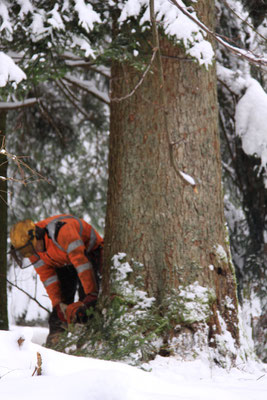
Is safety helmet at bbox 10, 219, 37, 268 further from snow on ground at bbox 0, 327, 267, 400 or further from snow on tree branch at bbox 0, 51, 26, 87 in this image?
snow on ground at bbox 0, 327, 267, 400

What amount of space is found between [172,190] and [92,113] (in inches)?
142

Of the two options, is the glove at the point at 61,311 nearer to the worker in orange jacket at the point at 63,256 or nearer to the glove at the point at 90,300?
the worker in orange jacket at the point at 63,256

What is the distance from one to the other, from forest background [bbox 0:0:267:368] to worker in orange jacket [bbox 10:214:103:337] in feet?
1.08

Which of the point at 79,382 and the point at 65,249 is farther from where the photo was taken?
the point at 65,249

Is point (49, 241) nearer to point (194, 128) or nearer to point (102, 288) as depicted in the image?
point (102, 288)

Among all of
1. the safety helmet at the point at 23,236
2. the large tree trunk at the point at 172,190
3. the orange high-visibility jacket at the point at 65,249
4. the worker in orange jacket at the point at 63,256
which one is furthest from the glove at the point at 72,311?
the large tree trunk at the point at 172,190

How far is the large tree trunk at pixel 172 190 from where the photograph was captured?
389 centimetres

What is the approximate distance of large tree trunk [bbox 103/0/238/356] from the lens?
389cm

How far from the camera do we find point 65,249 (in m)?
4.93

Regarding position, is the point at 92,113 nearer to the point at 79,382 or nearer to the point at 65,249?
the point at 65,249

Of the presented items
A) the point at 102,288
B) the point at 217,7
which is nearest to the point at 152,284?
the point at 102,288

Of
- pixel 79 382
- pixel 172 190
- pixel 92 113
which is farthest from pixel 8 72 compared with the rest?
pixel 92 113

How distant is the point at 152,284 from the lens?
389cm

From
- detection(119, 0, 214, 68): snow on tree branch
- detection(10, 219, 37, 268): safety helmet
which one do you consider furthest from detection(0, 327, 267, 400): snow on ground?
detection(10, 219, 37, 268): safety helmet
